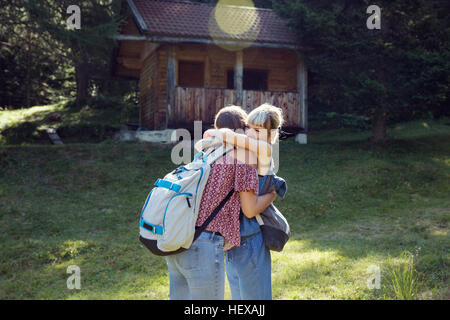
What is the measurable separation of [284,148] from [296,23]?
4.23 meters

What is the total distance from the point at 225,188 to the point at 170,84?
12989mm

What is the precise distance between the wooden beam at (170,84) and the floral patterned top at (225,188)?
497 inches

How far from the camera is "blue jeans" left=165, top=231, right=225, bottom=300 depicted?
263 cm

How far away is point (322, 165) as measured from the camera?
1323 cm

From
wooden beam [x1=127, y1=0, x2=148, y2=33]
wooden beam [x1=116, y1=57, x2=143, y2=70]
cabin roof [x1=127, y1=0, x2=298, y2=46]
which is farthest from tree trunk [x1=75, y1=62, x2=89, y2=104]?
wooden beam [x1=127, y1=0, x2=148, y2=33]

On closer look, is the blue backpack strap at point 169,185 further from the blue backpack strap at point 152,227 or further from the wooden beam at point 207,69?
the wooden beam at point 207,69

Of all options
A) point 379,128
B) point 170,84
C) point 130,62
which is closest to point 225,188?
point 170,84

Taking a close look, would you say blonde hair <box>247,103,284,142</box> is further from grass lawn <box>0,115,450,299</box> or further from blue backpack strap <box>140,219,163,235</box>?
grass lawn <box>0,115,450,299</box>

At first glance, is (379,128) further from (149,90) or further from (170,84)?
(149,90)

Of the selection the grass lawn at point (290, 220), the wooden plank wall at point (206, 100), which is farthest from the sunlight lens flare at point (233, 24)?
the grass lawn at point (290, 220)

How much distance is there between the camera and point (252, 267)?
2869 millimetres

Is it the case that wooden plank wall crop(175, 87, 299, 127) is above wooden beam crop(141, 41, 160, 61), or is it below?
below

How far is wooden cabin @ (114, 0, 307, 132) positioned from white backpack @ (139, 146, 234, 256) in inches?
496

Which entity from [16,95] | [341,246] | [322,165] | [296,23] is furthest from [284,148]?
[16,95]
